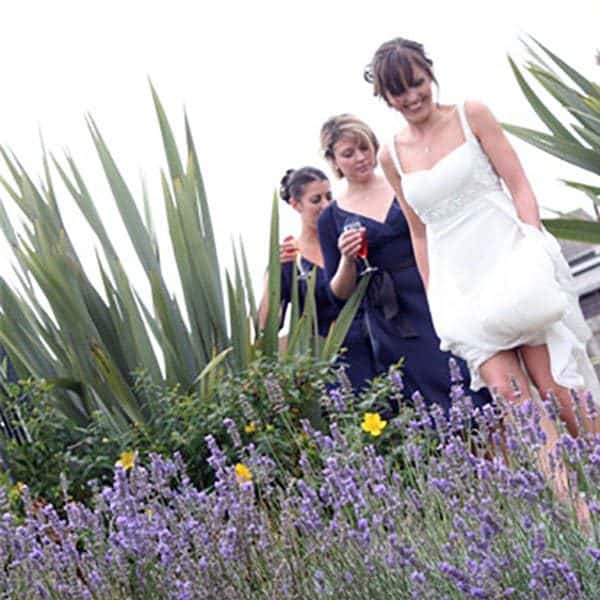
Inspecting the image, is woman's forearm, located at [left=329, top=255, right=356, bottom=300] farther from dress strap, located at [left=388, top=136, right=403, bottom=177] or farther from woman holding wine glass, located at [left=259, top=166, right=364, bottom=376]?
dress strap, located at [left=388, top=136, right=403, bottom=177]

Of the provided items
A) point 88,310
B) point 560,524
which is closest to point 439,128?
point 88,310

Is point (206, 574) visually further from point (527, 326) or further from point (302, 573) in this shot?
point (527, 326)

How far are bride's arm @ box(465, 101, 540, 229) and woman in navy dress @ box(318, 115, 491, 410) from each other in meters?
0.76

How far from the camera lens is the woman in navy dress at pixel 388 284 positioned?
5039 millimetres

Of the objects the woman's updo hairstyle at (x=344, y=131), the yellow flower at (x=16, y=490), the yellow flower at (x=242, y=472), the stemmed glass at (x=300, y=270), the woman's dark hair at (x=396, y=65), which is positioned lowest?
the yellow flower at (x=242, y=472)

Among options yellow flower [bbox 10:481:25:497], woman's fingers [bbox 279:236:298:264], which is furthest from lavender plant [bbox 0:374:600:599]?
woman's fingers [bbox 279:236:298:264]

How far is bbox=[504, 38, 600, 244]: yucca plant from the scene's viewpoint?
15.5ft

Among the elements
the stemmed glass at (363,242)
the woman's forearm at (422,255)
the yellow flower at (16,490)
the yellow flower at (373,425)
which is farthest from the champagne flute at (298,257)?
the yellow flower at (16,490)

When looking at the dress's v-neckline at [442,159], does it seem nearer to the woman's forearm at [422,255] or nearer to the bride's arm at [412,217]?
the bride's arm at [412,217]

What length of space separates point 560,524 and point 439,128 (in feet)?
7.61

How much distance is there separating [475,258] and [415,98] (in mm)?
532

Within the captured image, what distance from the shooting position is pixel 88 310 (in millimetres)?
4605

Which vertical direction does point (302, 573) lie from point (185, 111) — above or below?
below

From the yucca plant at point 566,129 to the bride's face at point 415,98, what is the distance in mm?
636
